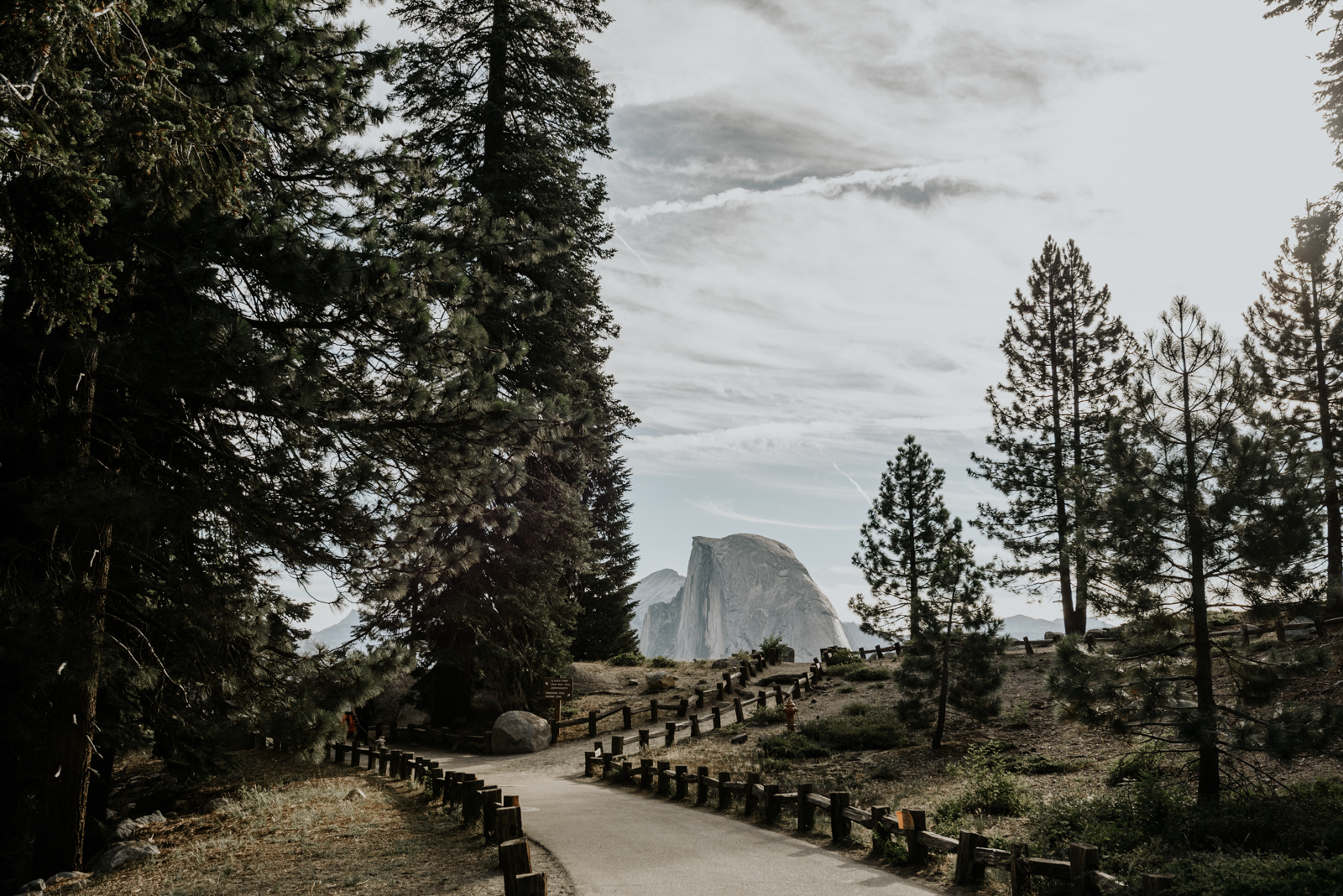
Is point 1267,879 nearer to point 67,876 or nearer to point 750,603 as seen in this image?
point 67,876

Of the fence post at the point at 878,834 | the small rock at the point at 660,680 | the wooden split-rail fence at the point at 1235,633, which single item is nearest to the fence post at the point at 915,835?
the fence post at the point at 878,834

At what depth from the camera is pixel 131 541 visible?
27.9 ft

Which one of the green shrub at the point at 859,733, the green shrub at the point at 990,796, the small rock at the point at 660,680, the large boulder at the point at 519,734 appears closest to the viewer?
the green shrub at the point at 990,796

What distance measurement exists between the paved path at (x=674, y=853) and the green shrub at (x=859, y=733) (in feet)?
24.3

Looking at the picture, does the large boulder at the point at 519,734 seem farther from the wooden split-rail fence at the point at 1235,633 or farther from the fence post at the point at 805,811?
the wooden split-rail fence at the point at 1235,633

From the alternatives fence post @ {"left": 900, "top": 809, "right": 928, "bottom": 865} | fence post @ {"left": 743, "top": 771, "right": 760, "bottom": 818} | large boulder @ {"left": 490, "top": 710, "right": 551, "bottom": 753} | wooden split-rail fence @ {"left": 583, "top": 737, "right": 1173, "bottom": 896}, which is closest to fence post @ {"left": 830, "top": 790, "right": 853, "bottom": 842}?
wooden split-rail fence @ {"left": 583, "top": 737, "right": 1173, "bottom": 896}

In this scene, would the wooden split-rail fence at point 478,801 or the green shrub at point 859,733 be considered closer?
the wooden split-rail fence at point 478,801

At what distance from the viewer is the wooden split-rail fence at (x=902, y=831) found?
6.66 meters

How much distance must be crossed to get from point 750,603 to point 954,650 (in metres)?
167

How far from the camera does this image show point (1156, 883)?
5.95 meters

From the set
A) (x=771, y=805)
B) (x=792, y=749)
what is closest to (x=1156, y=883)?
(x=771, y=805)

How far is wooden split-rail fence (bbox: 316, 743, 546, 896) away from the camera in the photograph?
21.1 feet

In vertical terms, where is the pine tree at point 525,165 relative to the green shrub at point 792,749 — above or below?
above

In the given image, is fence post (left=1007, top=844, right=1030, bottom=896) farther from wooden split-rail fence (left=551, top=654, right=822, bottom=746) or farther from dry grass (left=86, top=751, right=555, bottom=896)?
wooden split-rail fence (left=551, top=654, right=822, bottom=746)
